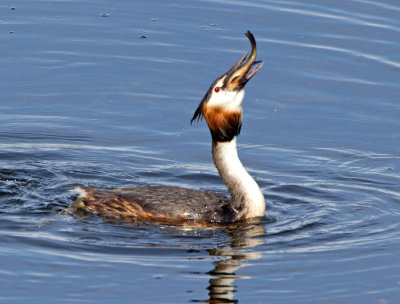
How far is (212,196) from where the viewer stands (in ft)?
38.3

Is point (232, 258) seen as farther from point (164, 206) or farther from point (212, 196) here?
point (212, 196)

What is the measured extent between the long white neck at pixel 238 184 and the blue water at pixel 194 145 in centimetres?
24

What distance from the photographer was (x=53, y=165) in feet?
43.5

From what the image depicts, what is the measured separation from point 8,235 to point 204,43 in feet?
24.0

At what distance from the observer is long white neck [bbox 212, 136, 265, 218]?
37.8 feet

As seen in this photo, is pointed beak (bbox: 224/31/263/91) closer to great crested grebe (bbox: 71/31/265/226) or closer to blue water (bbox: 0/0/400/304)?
great crested grebe (bbox: 71/31/265/226)

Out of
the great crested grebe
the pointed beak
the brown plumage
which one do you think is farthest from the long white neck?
the pointed beak

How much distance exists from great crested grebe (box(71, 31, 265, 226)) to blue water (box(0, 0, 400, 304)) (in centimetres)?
20

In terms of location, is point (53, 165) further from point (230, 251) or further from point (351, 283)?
point (351, 283)

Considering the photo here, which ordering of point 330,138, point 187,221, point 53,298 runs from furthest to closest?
Result: point 330,138 < point 187,221 < point 53,298

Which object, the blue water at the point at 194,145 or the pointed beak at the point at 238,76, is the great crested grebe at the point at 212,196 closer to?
the pointed beak at the point at 238,76

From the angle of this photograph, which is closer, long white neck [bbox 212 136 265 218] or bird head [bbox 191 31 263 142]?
bird head [bbox 191 31 263 142]

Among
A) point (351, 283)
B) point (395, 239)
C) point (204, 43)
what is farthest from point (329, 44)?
point (351, 283)

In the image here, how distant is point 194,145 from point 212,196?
2.37 meters
